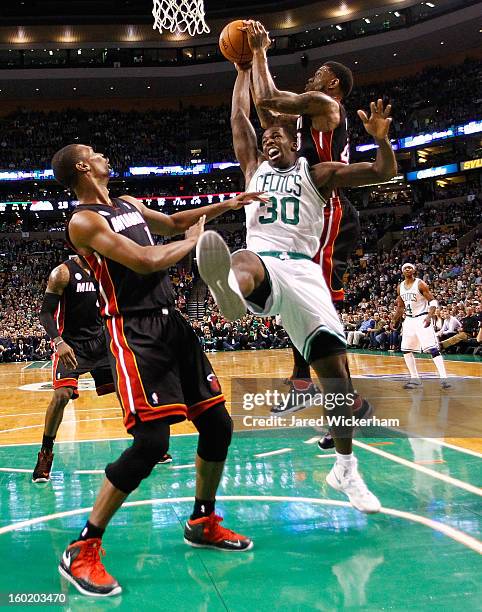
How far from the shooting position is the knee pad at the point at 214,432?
3.66 metres

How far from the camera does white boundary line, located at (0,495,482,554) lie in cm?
354

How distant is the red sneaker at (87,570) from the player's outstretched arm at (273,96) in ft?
8.81

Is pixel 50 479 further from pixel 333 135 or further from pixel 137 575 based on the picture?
pixel 333 135

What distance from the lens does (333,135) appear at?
175 inches

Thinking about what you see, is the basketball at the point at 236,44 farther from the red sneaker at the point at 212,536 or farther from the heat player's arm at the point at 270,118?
the red sneaker at the point at 212,536

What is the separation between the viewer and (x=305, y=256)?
13.1 feet

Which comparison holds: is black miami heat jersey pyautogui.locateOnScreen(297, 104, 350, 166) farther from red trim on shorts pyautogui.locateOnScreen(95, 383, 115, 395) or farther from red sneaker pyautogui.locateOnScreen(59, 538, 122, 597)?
red trim on shorts pyautogui.locateOnScreen(95, 383, 115, 395)

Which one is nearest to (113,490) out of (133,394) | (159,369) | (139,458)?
(139,458)

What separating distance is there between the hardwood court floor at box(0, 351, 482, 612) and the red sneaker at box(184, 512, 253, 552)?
7cm

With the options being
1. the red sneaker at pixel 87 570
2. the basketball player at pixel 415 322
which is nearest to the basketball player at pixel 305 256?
the red sneaker at pixel 87 570

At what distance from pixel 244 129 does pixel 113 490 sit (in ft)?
8.51

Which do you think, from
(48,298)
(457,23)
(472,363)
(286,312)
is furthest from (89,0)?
(286,312)

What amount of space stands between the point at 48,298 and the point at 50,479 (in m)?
1.61

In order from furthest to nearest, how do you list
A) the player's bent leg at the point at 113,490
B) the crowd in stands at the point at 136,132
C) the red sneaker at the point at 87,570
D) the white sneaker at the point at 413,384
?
the crowd in stands at the point at 136,132
the white sneaker at the point at 413,384
the player's bent leg at the point at 113,490
the red sneaker at the point at 87,570
